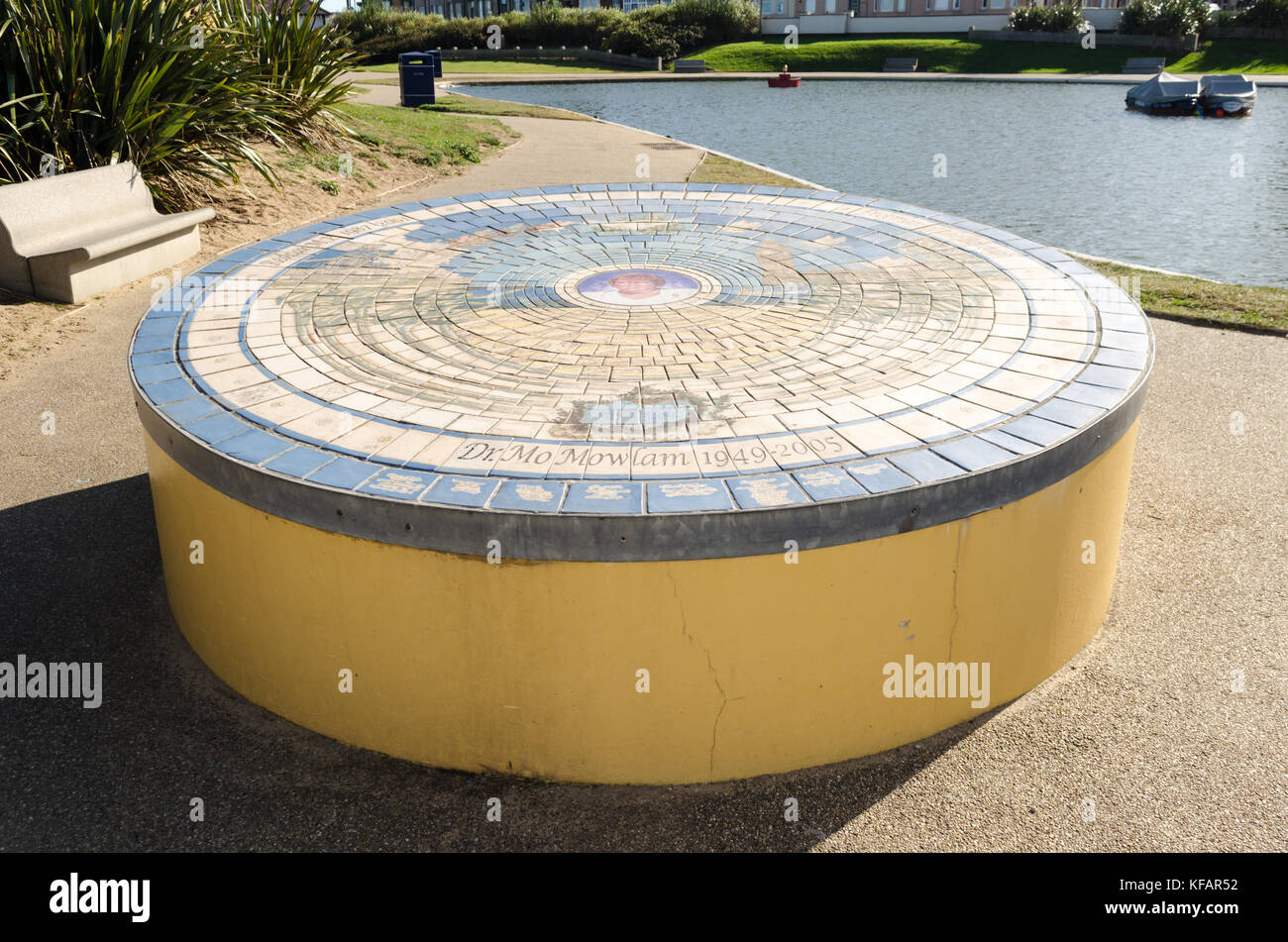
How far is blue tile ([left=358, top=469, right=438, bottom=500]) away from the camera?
3.61m

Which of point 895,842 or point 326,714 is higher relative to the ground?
point 326,714

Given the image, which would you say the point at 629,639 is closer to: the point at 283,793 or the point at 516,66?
the point at 283,793

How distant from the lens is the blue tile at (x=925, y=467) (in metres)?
3.68

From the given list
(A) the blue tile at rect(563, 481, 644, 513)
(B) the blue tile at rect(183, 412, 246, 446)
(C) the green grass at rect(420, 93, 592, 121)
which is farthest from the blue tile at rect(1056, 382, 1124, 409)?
(C) the green grass at rect(420, 93, 592, 121)

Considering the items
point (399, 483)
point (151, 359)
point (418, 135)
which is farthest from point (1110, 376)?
point (418, 135)

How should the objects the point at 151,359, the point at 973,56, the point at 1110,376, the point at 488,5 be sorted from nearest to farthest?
the point at 1110,376
the point at 151,359
the point at 973,56
the point at 488,5

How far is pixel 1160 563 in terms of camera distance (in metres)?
5.53

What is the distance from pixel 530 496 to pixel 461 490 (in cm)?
26

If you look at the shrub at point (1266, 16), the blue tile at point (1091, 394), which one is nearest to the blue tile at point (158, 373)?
the blue tile at point (1091, 394)

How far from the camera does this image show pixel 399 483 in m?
3.69

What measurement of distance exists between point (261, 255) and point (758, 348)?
11.8 ft

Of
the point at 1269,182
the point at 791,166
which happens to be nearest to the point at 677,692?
the point at 791,166

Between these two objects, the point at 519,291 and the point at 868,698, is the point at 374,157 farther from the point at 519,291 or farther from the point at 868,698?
the point at 868,698

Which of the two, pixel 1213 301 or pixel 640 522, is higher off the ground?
pixel 640 522
